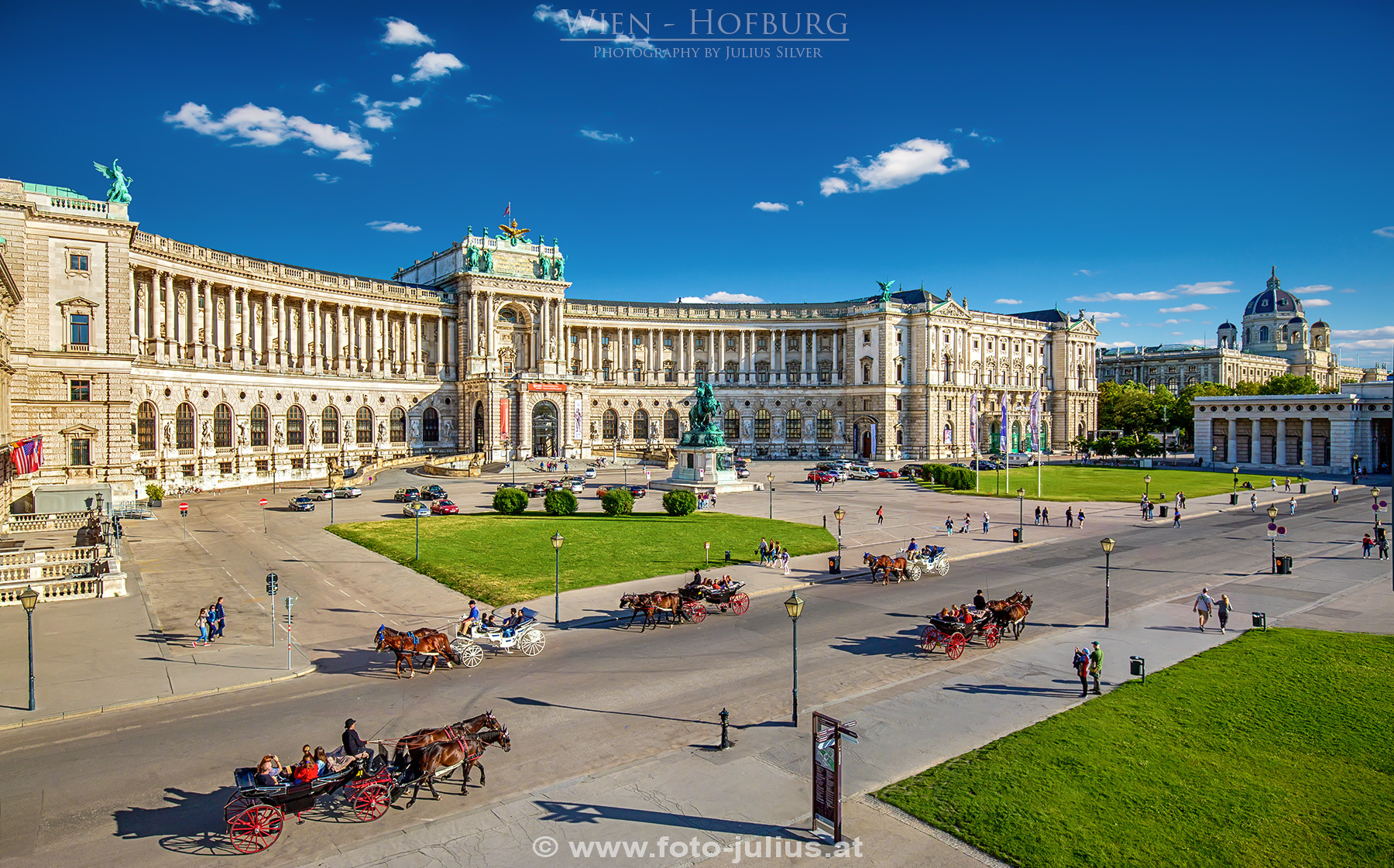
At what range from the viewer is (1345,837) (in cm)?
1248

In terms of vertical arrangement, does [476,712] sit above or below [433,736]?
below

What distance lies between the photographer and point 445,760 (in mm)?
14055

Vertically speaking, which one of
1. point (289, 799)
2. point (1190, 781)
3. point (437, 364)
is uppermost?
point (437, 364)

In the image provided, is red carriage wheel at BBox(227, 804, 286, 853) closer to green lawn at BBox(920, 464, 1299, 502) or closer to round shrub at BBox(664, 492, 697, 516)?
round shrub at BBox(664, 492, 697, 516)

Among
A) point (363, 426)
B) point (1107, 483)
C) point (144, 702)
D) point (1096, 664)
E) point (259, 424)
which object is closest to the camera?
point (144, 702)

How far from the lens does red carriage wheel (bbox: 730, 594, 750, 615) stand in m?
26.8

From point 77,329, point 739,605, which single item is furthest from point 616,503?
point 77,329

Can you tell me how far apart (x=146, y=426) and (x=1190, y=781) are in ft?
248

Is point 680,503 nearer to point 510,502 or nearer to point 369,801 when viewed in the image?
point 510,502

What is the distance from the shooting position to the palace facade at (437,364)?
1997 inches

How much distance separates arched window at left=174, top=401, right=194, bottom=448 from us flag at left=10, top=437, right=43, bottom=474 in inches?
1077

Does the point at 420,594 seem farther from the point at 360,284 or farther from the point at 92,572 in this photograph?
the point at 360,284

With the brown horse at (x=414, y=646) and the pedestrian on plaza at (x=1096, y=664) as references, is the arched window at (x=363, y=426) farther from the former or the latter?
the pedestrian on plaza at (x=1096, y=664)

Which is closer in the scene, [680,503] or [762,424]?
[680,503]
